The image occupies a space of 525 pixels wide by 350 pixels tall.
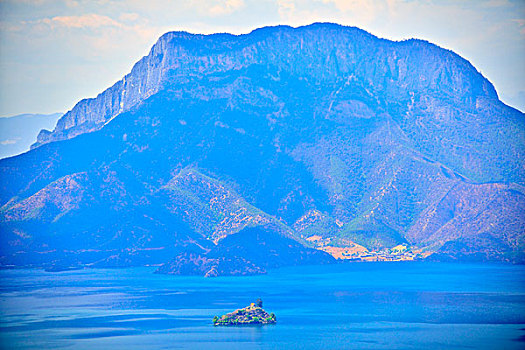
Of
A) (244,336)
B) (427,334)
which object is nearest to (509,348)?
(427,334)

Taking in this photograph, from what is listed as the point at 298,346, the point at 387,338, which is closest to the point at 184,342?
the point at 298,346

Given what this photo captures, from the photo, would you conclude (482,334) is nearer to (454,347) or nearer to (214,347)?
(454,347)

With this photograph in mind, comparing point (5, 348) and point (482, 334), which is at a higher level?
point (482, 334)

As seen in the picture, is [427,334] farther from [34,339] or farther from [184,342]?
[34,339]

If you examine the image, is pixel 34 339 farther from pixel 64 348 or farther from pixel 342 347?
pixel 342 347

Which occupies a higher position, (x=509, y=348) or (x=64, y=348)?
(x=509, y=348)

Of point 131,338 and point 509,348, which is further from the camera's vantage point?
point 131,338

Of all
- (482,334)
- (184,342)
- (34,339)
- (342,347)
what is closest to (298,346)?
(342,347)

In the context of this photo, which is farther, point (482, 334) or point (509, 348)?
point (482, 334)
